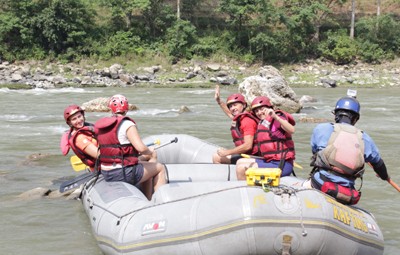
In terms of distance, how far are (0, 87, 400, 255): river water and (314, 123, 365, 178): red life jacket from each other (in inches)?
41.0

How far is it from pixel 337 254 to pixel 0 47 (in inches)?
1167

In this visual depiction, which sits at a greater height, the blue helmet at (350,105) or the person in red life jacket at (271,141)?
the blue helmet at (350,105)

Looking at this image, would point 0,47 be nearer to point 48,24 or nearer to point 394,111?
point 48,24

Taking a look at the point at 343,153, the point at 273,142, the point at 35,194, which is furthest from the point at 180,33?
the point at 343,153

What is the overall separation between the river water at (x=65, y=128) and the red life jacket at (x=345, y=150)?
1042 millimetres

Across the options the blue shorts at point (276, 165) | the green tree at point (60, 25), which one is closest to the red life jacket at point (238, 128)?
the blue shorts at point (276, 165)

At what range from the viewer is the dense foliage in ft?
102

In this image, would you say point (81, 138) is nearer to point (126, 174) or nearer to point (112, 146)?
point (112, 146)

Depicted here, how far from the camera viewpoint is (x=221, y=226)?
12.9ft

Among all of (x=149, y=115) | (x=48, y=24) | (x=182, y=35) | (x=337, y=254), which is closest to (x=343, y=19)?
(x=182, y=35)

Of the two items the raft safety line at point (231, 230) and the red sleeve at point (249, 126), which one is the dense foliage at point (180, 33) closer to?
the red sleeve at point (249, 126)

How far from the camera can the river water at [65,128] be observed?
17.4ft

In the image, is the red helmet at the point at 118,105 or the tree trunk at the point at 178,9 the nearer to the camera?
the red helmet at the point at 118,105

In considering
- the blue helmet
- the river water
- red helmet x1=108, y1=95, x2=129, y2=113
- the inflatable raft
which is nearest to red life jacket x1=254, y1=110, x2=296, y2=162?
the blue helmet
